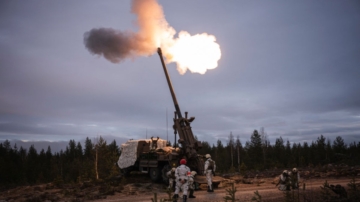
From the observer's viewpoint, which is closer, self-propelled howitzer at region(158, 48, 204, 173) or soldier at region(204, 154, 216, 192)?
soldier at region(204, 154, 216, 192)

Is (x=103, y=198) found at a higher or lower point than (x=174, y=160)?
lower

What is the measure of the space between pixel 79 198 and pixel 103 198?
124 centimetres

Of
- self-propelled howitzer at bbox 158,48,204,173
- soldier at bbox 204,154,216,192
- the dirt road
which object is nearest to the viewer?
the dirt road

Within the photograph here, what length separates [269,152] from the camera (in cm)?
6391

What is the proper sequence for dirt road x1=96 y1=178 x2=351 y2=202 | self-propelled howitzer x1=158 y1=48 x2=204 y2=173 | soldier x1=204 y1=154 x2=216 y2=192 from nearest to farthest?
dirt road x1=96 y1=178 x2=351 y2=202
soldier x1=204 y1=154 x2=216 y2=192
self-propelled howitzer x1=158 y1=48 x2=204 y2=173

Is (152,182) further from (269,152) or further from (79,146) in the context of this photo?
(79,146)

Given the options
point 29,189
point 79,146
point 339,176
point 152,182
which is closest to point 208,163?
point 152,182

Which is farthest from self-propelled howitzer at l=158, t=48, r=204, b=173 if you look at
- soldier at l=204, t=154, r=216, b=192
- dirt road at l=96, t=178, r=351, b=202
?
soldier at l=204, t=154, r=216, b=192

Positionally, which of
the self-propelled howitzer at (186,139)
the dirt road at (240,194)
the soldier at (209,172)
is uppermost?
the self-propelled howitzer at (186,139)

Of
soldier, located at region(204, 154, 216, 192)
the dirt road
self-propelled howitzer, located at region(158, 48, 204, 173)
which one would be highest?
self-propelled howitzer, located at region(158, 48, 204, 173)

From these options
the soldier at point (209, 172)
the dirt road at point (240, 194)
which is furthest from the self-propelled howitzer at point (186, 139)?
the soldier at point (209, 172)

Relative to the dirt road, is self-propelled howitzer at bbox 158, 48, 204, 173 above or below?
above

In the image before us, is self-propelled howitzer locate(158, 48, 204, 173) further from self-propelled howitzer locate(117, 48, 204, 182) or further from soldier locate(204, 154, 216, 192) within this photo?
soldier locate(204, 154, 216, 192)

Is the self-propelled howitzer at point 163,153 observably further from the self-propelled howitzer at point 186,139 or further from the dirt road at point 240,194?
the dirt road at point 240,194
